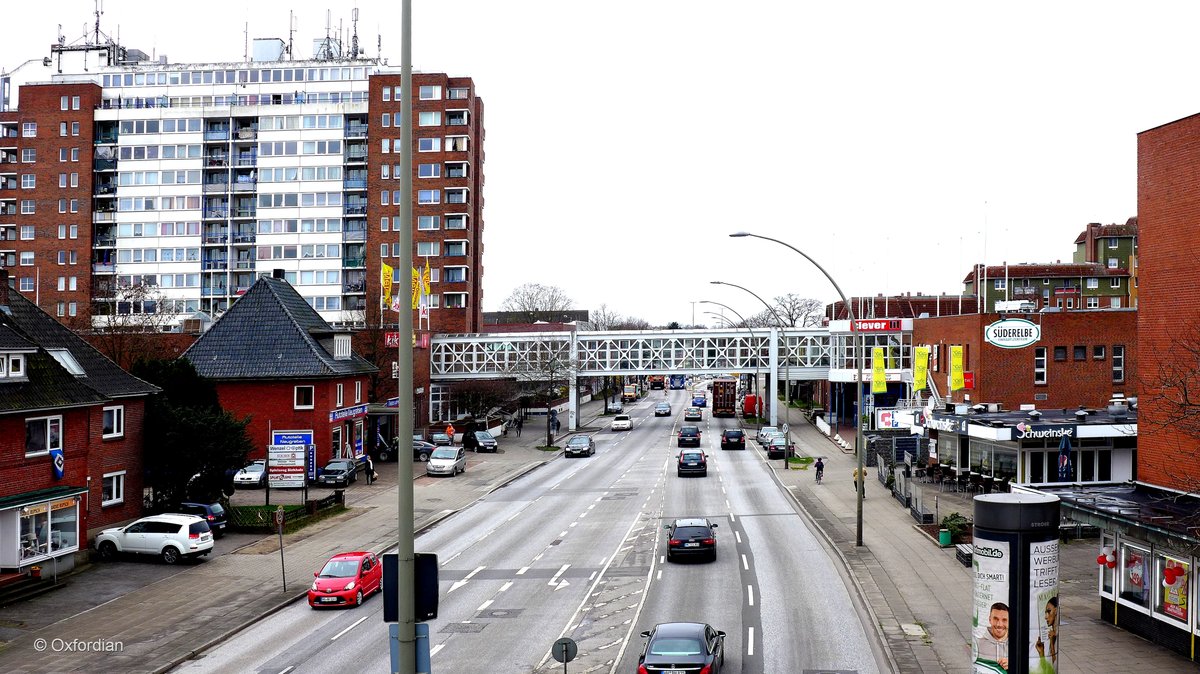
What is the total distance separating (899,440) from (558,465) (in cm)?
2082

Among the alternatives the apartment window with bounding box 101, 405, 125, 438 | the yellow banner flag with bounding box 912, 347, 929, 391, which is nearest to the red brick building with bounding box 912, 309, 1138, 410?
the yellow banner flag with bounding box 912, 347, 929, 391

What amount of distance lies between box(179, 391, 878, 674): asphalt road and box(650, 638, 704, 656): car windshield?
67.7 inches

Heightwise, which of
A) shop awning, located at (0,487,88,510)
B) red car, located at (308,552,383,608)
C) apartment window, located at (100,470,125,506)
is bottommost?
red car, located at (308,552,383,608)

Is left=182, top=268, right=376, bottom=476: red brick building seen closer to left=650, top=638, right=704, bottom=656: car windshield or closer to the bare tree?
left=650, top=638, right=704, bottom=656: car windshield

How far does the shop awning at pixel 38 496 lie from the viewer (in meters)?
26.9

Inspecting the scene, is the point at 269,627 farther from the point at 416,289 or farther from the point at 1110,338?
the point at 1110,338

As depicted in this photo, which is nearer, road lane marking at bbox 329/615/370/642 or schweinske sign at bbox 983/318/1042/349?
road lane marking at bbox 329/615/370/642

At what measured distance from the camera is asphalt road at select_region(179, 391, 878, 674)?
2005cm

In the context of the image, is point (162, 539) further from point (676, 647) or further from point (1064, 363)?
point (1064, 363)

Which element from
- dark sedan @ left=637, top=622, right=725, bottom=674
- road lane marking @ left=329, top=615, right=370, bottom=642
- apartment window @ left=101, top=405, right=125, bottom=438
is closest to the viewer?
dark sedan @ left=637, top=622, right=725, bottom=674

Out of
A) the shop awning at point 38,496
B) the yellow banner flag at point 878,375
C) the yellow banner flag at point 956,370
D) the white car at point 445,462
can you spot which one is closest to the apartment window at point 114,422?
the shop awning at point 38,496

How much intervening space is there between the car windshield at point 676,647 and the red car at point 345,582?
978 centimetres

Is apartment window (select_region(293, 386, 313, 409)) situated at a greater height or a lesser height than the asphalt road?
greater

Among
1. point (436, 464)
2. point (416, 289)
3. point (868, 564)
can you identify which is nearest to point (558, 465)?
point (436, 464)
